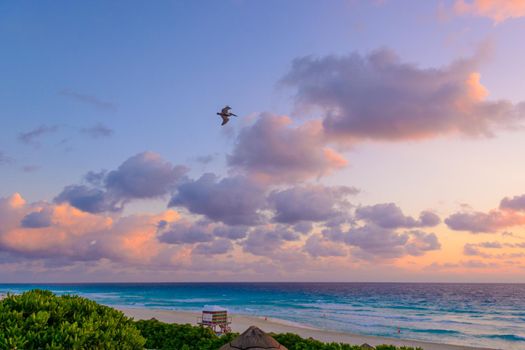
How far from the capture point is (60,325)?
28.6ft

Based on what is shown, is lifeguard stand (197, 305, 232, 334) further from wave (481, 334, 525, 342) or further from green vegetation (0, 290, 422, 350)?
wave (481, 334, 525, 342)

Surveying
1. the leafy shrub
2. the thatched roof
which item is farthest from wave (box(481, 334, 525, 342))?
the thatched roof

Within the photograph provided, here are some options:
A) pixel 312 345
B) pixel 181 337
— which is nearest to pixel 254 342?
pixel 312 345

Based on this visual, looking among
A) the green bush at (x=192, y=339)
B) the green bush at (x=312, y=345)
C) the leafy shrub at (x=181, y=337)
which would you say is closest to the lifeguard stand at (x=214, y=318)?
the green bush at (x=192, y=339)

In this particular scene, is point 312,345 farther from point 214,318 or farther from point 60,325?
point 214,318

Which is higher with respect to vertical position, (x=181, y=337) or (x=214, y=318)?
(x=181, y=337)

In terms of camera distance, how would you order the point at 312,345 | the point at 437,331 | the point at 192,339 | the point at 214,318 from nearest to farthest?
the point at 312,345
the point at 192,339
the point at 214,318
the point at 437,331

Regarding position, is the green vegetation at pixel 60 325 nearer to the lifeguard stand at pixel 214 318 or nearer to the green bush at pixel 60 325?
the green bush at pixel 60 325

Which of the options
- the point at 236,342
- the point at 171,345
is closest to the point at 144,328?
the point at 171,345

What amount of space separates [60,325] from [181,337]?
10469 mm

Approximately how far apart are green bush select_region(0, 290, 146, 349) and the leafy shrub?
7648 millimetres

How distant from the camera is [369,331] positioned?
49812mm

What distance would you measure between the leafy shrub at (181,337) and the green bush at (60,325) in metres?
7.65

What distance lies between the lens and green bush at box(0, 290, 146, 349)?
823 centimetres
